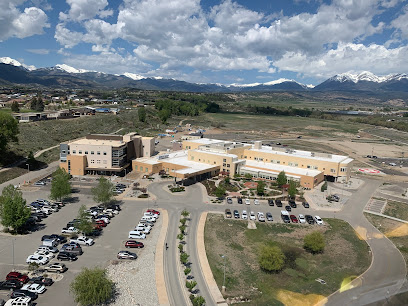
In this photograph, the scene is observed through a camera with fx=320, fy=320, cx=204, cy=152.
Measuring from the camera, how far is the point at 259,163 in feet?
207

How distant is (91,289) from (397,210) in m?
42.5

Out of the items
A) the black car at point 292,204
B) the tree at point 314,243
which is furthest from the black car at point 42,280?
the black car at point 292,204

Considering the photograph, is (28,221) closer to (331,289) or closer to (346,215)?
(331,289)

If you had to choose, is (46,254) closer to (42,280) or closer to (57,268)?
(57,268)

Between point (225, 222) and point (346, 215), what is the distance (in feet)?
56.0

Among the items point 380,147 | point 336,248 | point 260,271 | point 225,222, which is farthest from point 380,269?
point 380,147

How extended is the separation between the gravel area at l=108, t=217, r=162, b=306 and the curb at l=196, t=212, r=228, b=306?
4.32 m

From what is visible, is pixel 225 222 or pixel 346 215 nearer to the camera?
pixel 225 222

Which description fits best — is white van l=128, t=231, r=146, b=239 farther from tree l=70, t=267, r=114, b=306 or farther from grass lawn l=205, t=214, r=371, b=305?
tree l=70, t=267, r=114, b=306

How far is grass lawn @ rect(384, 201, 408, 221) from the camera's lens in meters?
43.8

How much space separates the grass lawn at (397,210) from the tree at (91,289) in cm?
3868

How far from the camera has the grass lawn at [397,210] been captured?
43763mm

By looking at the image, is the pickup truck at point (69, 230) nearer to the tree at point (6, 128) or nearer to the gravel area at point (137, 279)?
the gravel area at point (137, 279)

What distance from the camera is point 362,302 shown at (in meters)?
25.4
